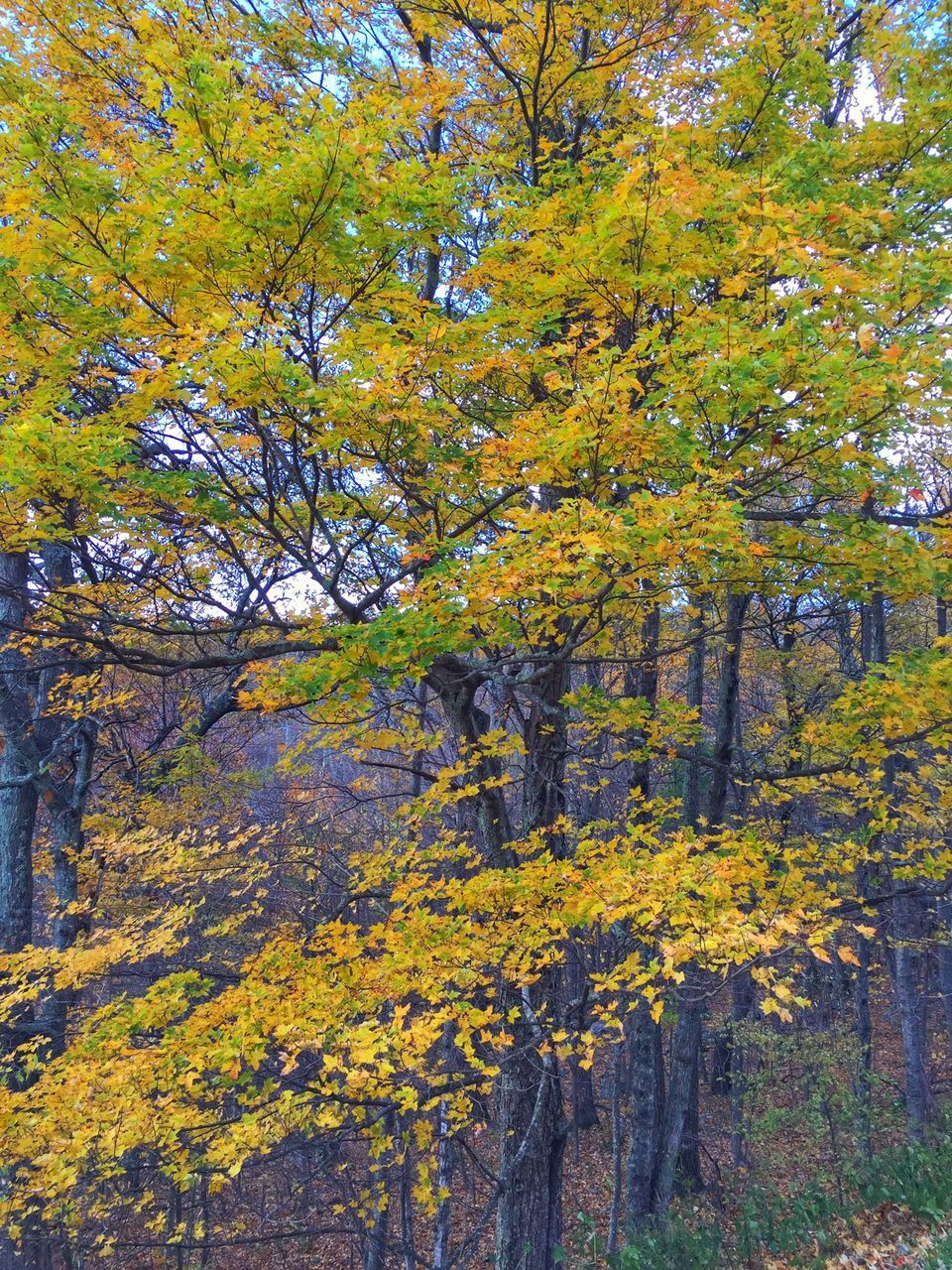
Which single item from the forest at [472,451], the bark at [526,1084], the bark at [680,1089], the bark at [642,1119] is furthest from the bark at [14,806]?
the bark at [680,1089]

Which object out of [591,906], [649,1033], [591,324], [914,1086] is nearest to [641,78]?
[591,324]

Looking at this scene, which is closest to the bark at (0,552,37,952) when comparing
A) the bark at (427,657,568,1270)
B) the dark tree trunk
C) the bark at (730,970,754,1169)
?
the bark at (427,657,568,1270)

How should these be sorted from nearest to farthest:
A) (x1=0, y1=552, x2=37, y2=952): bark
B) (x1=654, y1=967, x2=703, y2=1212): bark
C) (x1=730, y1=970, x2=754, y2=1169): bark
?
1. (x1=0, y1=552, x2=37, y2=952): bark
2. (x1=654, y1=967, x2=703, y2=1212): bark
3. (x1=730, y1=970, x2=754, y2=1169): bark

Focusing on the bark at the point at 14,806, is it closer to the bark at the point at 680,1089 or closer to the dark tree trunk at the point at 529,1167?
the dark tree trunk at the point at 529,1167

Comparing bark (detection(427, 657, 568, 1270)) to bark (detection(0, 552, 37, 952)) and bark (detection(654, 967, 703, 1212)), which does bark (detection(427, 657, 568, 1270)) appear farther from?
bark (detection(0, 552, 37, 952))

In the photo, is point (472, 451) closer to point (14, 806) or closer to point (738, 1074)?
point (14, 806)

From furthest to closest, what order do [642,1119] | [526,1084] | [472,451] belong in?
[642,1119]
[526,1084]
[472,451]

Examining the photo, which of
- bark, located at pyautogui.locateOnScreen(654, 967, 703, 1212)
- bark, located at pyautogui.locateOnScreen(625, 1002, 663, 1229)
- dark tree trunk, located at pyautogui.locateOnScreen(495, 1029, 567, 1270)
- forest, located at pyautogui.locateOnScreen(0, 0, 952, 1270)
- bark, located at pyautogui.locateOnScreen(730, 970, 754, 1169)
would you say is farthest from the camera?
bark, located at pyautogui.locateOnScreen(730, 970, 754, 1169)

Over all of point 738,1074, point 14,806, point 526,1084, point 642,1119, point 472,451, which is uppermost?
point 472,451

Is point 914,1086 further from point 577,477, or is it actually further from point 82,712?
point 82,712

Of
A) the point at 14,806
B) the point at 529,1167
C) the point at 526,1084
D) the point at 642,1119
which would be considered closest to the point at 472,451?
the point at 526,1084

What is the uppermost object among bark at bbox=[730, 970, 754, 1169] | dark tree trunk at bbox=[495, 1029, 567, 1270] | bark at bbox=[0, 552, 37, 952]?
bark at bbox=[0, 552, 37, 952]

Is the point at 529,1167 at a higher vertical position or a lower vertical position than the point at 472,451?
lower

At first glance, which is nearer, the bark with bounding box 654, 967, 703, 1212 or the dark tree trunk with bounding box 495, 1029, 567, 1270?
the dark tree trunk with bounding box 495, 1029, 567, 1270
